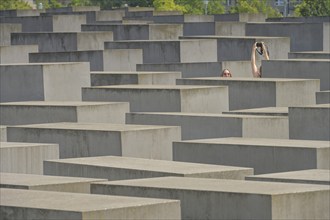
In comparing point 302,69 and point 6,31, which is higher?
point 6,31

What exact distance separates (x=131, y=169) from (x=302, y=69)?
32.5 ft

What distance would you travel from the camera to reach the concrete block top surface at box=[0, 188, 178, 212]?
957 centimetres

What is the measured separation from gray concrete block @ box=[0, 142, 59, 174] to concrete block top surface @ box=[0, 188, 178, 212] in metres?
3.14

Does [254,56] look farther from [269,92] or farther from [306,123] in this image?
[306,123]

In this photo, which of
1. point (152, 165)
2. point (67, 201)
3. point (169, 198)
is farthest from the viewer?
point (152, 165)

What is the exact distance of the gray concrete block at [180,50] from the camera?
2545cm

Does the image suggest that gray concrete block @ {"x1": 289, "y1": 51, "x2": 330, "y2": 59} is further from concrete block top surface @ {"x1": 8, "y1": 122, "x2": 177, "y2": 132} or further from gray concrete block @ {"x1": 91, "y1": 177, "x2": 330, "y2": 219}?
gray concrete block @ {"x1": 91, "y1": 177, "x2": 330, "y2": 219}

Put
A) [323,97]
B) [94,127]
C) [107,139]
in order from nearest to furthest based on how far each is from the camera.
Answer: [107,139] < [94,127] < [323,97]

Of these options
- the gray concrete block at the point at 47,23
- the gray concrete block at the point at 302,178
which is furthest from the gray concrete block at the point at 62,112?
the gray concrete block at the point at 47,23

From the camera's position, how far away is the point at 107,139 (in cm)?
1469

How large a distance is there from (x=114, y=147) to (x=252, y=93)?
4859 millimetres

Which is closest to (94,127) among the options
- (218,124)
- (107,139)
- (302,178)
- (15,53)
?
(107,139)

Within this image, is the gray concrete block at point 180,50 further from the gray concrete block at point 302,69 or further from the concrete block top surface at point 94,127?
the concrete block top surface at point 94,127

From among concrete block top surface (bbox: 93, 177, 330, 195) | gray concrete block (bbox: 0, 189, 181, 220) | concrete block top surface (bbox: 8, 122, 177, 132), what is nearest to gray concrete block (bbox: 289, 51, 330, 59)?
concrete block top surface (bbox: 8, 122, 177, 132)
